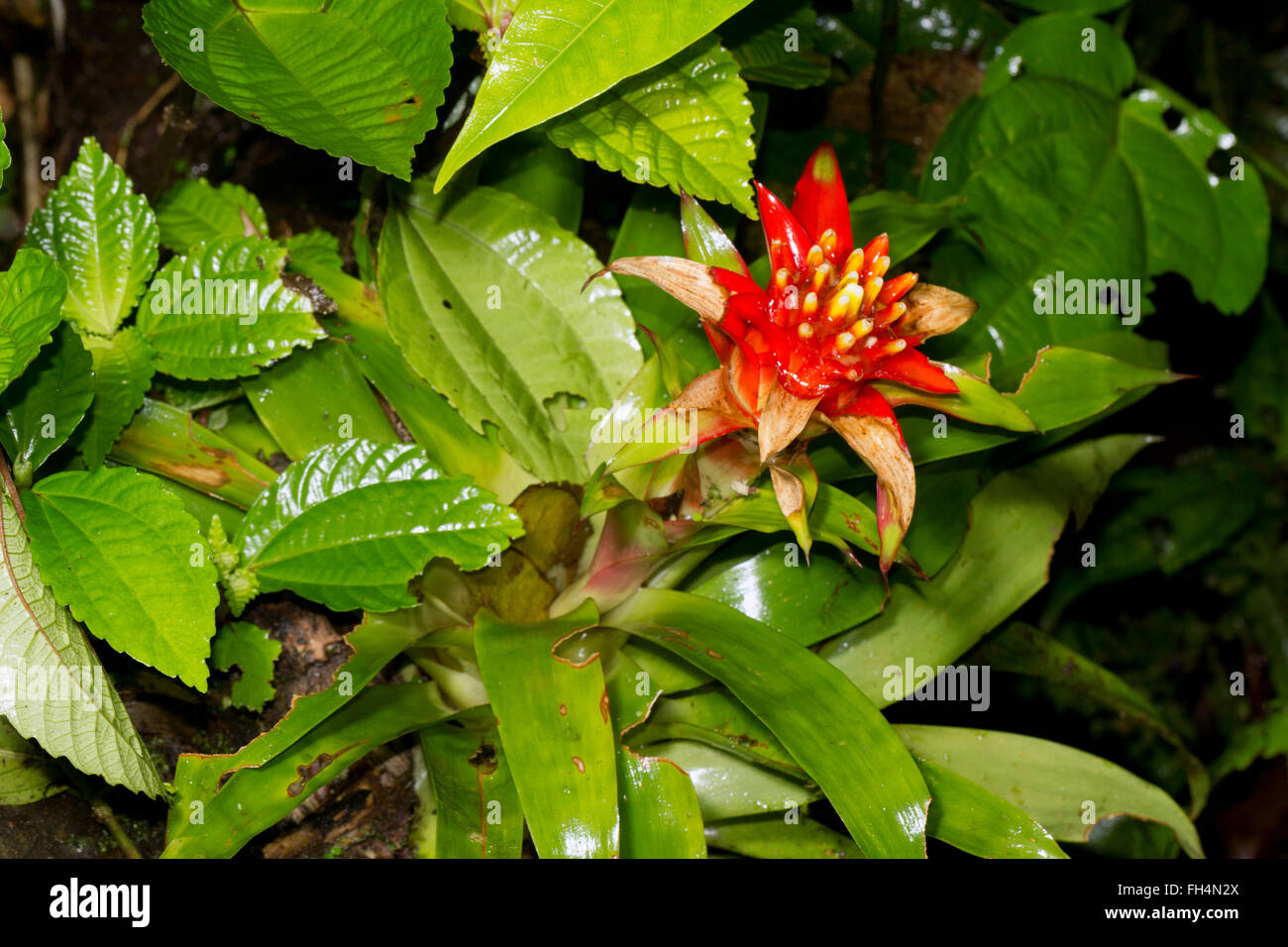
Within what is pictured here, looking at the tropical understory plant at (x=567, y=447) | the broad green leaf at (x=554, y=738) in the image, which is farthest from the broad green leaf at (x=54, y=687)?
the broad green leaf at (x=554, y=738)

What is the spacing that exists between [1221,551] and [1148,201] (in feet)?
3.52

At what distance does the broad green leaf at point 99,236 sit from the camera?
4.56ft

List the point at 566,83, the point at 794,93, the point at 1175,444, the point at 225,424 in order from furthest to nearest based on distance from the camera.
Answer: the point at 1175,444
the point at 794,93
the point at 225,424
the point at 566,83

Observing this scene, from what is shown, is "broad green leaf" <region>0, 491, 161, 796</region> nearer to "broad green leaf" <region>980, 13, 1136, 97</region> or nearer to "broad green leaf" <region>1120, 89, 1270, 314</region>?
A: "broad green leaf" <region>980, 13, 1136, 97</region>

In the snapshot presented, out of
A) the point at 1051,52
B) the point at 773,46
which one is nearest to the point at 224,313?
the point at 773,46

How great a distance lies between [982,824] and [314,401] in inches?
46.2

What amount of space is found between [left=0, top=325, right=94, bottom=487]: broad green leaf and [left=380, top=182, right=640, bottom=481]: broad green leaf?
1.50 feet

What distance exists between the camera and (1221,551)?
8.00 feet

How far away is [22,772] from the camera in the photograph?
133cm

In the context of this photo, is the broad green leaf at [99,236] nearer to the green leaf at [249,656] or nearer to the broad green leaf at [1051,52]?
the green leaf at [249,656]

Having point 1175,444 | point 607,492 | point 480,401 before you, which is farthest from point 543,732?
point 1175,444

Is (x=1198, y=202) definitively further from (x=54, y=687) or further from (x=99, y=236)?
(x=54, y=687)

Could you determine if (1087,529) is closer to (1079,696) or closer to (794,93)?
(1079,696)

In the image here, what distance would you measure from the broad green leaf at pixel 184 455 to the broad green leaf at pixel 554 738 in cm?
44
